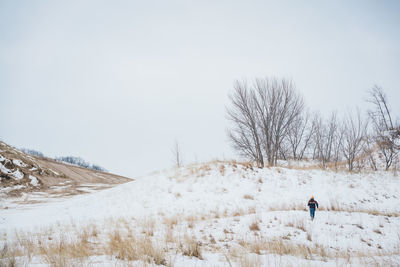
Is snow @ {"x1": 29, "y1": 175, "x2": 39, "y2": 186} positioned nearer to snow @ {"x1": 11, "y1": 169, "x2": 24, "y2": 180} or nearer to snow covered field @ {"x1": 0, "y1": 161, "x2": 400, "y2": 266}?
snow @ {"x1": 11, "y1": 169, "x2": 24, "y2": 180}

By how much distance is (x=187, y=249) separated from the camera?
152 inches

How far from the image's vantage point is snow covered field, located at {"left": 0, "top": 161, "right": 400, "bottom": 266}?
3561 millimetres

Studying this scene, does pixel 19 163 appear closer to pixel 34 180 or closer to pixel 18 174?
pixel 18 174

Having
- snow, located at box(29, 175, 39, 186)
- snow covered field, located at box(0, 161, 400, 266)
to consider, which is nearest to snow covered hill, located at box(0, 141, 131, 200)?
snow, located at box(29, 175, 39, 186)

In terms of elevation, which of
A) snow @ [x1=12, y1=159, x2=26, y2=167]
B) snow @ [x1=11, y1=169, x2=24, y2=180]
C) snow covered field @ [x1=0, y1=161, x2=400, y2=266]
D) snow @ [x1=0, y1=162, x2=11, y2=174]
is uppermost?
snow @ [x1=12, y1=159, x2=26, y2=167]

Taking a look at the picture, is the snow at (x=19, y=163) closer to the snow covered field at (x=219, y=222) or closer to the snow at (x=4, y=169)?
the snow at (x=4, y=169)

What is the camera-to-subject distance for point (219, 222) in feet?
24.7

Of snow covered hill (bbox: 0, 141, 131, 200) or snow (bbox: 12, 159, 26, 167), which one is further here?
snow (bbox: 12, 159, 26, 167)

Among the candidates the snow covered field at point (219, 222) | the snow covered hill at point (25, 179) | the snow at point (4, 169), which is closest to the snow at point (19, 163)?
the snow covered hill at point (25, 179)

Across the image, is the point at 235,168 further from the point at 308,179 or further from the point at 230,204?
the point at 308,179

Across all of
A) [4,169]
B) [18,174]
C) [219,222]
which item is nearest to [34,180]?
[18,174]

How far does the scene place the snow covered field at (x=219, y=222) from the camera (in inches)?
140

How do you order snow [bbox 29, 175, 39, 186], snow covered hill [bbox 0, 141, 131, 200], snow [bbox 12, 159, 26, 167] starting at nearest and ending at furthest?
1. snow covered hill [bbox 0, 141, 131, 200]
2. snow [bbox 29, 175, 39, 186]
3. snow [bbox 12, 159, 26, 167]

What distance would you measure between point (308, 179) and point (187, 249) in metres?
12.0
